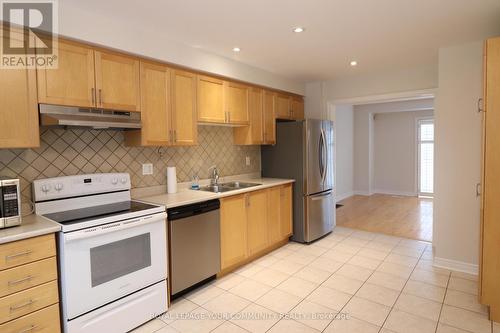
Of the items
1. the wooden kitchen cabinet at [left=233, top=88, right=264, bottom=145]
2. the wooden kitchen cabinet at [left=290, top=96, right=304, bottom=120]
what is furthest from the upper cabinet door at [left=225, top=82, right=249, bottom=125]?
the wooden kitchen cabinet at [left=290, top=96, right=304, bottom=120]

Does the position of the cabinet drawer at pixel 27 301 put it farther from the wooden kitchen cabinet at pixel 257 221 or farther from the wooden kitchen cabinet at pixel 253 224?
the wooden kitchen cabinet at pixel 257 221

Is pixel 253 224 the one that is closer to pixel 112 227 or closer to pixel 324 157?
pixel 324 157

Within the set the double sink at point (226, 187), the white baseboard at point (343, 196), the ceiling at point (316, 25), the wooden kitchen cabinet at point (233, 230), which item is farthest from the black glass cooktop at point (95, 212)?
the white baseboard at point (343, 196)

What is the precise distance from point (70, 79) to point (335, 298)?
287 centimetres

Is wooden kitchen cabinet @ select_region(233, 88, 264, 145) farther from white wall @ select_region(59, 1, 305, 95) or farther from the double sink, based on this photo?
the double sink

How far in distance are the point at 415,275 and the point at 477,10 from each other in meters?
2.52

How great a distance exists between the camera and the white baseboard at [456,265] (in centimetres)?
309

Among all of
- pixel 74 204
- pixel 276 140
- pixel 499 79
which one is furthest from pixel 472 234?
pixel 74 204

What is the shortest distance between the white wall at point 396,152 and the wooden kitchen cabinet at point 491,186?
5.71 meters

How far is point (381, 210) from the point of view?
6.04 metres

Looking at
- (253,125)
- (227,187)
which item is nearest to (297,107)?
(253,125)

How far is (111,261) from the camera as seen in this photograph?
210 cm

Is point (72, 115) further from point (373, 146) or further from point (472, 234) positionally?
point (373, 146)

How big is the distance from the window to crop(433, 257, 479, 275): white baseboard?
15.4 ft
